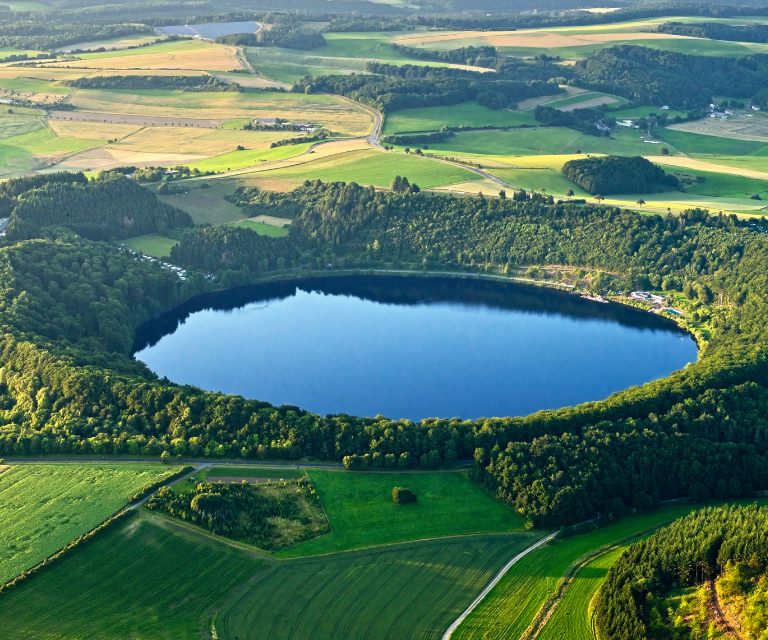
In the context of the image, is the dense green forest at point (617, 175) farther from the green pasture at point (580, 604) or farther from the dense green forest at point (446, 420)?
the green pasture at point (580, 604)

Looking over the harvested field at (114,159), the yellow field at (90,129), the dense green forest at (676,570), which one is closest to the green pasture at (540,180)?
the harvested field at (114,159)

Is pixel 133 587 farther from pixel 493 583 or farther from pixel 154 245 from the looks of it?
pixel 154 245

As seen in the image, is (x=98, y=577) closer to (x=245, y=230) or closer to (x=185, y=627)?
(x=185, y=627)

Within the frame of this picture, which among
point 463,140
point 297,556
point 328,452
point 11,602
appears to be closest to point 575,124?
point 463,140

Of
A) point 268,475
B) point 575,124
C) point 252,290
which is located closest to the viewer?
point 268,475

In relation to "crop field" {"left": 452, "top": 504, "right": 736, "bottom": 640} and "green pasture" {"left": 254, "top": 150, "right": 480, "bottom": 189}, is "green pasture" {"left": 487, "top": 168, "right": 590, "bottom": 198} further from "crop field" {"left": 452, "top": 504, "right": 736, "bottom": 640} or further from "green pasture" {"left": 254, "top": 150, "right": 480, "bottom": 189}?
"crop field" {"left": 452, "top": 504, "right": 736, "bottom": 640}

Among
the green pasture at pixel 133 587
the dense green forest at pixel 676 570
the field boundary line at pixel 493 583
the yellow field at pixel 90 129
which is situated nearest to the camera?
the dense green forest at pixel 676 570

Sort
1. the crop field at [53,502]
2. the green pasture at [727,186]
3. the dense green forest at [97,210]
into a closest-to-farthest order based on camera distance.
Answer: the crop field at [53,502]
the dense green forest at [97,210]
the green pasture at [727,186]
